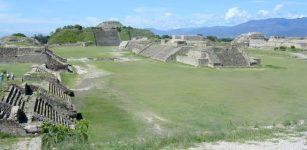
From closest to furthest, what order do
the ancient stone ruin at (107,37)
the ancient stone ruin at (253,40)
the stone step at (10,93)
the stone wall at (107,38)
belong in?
1. the stone step at (10,93)
2. the stone wall at (107,38)
3. the ancient stone ruin at (107,37)
4. the ancient stone ruin at (253,40)

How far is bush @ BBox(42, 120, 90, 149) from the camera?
33.5 feet

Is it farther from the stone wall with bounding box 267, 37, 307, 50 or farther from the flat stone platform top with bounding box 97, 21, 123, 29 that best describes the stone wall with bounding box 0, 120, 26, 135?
the flat stone platform top with bounding box 97, 21, 123, 29

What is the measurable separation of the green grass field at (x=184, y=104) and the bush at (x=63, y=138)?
2.24ft

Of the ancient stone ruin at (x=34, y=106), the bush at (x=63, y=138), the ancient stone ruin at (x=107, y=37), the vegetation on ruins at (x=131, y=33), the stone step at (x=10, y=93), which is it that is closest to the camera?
the bush at (x=63, y=138)

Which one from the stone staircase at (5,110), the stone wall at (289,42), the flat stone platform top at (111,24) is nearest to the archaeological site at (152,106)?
the stone staircase at (5,110)

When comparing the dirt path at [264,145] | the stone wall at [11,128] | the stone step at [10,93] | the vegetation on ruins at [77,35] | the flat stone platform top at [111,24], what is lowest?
the stone wall at [11,128]

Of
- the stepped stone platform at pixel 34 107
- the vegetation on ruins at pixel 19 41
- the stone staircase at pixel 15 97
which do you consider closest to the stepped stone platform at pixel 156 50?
the vegetation on ruins at pixel 19 41

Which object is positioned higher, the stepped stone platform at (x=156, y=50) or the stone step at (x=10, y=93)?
the stone step at (x=10, y=93)

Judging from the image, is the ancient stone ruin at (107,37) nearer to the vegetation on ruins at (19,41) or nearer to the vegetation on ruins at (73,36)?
the vegetation on ruins at (73,36)

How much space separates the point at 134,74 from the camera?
32.0 m

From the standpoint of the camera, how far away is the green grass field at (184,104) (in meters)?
15.2

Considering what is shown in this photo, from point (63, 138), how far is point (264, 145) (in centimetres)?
468

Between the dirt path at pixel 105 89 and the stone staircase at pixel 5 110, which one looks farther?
the dirt path at pixel 105 89

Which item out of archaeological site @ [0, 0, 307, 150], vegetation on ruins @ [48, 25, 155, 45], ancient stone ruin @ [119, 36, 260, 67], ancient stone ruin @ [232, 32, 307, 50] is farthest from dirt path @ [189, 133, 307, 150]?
vegetation on ruins @ [48, 25, 155, 45]
